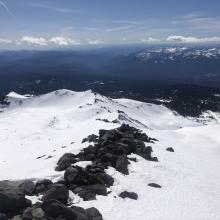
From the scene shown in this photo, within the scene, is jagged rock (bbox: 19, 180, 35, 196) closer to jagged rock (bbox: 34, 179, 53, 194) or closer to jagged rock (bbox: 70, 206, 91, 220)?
jagged rock (bbox: 34, 179, 53, 194)

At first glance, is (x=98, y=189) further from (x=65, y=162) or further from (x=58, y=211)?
(x=65, y=162)

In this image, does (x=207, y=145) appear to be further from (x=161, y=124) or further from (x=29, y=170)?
(x=161, y=124)

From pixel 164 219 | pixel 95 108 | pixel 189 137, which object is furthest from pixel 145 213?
pixel 95 108

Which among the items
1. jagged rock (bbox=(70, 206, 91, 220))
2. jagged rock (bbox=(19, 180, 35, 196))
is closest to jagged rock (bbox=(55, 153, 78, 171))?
jagged rock (bbox=(19, 180, 35, 196))

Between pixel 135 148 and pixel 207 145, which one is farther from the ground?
pixel 135 148

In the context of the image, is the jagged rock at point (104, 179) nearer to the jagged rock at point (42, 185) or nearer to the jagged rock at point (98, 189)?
the jagged rock at point (98, 189)

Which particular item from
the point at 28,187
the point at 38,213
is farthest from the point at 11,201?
the point at 28,187
